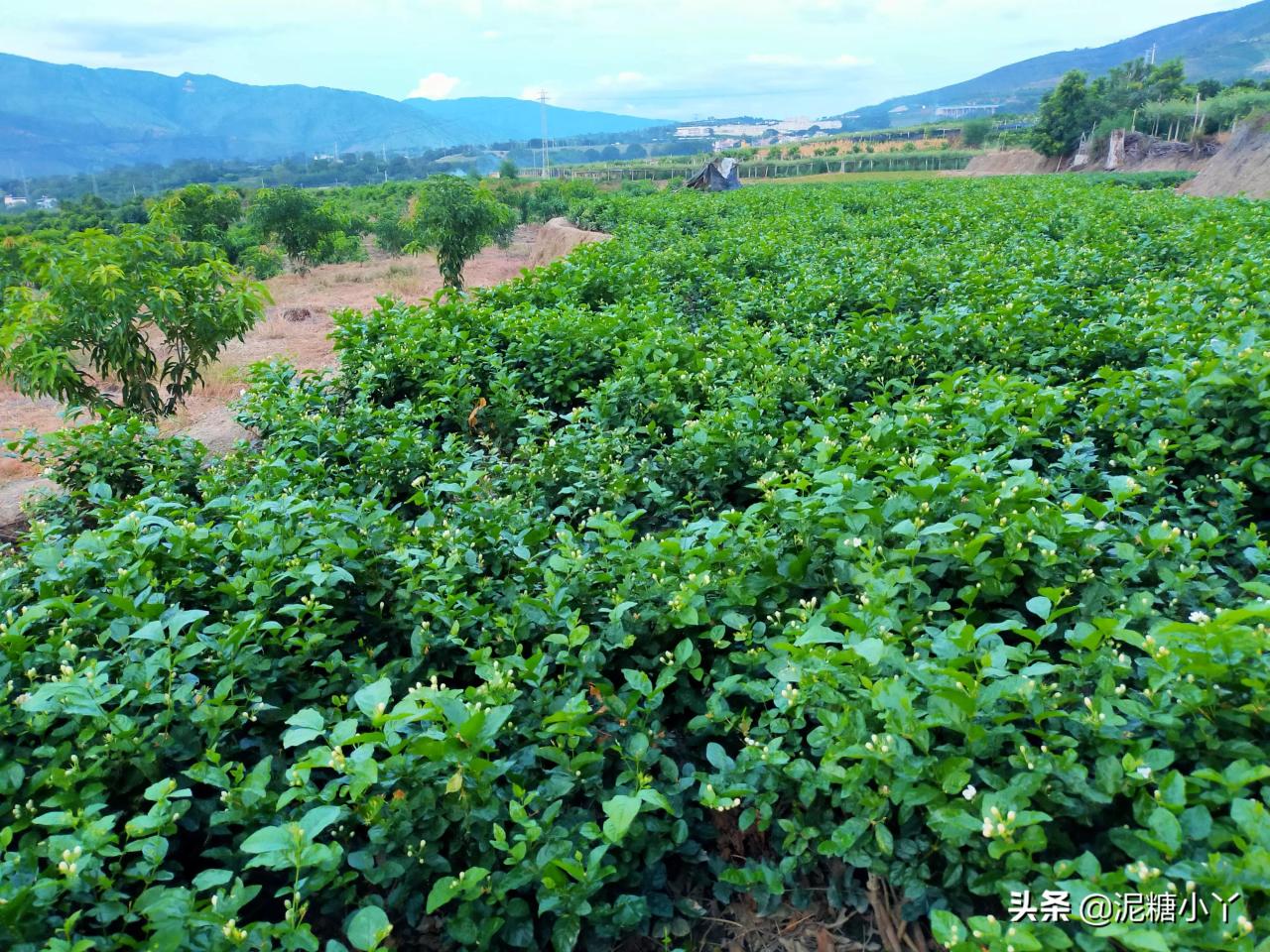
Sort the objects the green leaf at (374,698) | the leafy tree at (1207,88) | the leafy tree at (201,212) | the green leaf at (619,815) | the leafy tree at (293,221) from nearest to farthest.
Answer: the green leaf at (619,815) → the green leaf at (374,698) → the leafy tree at (201,212) → the leafy tree at (293,221) → the leafy tree at (1207,88)

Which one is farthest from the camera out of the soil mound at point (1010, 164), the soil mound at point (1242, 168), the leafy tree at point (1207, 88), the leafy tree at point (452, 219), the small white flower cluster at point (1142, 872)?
the leafy tree at point (1207, 88)

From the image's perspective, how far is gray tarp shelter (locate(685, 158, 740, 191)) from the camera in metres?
36.7

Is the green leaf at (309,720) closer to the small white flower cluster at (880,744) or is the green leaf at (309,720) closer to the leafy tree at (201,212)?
the small white flower cluster at (880,744)

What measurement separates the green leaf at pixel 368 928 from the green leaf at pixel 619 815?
0.51 meters

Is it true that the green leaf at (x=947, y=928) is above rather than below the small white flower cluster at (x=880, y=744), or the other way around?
below

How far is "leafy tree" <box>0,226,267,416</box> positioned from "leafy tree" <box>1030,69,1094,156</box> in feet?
194

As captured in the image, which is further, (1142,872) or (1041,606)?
(1041,606)

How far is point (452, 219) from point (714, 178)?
2359 centimetres

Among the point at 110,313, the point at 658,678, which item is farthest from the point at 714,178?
the point at 658,678

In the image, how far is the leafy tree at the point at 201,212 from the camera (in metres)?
25.5

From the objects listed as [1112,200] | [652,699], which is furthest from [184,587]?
[1112,200]

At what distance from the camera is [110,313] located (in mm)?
6117

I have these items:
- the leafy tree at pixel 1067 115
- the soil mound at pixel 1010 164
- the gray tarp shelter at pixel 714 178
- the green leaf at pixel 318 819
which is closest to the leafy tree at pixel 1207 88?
the leafy tree at pixel 1067 115

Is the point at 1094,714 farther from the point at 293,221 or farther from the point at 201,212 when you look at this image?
the point at 201,212
